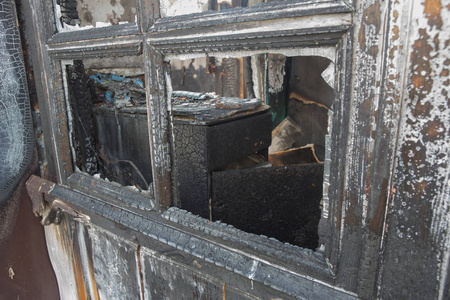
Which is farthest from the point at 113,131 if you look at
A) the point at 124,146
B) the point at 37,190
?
the point at 37,190

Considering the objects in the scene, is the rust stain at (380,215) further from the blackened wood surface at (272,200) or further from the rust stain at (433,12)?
the blackened wood surface at (272,200)

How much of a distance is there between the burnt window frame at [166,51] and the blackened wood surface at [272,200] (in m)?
0.70

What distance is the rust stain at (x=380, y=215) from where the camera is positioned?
0.70 metres

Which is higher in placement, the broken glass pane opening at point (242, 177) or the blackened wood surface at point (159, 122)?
the blackened wood surface at point (159, 122)

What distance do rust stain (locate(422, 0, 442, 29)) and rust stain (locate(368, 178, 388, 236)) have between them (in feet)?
1.09

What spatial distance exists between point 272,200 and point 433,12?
1.49m

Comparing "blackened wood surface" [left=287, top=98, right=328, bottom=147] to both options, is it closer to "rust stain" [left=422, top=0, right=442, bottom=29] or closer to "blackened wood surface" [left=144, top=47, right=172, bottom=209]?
"blackened wood surface" [left=144, top=47, right=172, bottom=209]

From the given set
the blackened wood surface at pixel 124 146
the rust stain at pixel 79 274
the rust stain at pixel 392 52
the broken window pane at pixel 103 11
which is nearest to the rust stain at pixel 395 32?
the rust stain at pixel 392 52

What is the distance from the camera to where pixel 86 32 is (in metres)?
1.28

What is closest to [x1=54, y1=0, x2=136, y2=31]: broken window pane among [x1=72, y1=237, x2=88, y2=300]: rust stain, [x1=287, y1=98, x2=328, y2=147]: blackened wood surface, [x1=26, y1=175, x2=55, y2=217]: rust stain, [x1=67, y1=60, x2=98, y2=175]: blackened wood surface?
[x1=67, y1=60, x2=98, y2=175]: blackened wood surface

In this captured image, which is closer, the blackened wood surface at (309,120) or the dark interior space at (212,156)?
the dark interior space at (212,156)

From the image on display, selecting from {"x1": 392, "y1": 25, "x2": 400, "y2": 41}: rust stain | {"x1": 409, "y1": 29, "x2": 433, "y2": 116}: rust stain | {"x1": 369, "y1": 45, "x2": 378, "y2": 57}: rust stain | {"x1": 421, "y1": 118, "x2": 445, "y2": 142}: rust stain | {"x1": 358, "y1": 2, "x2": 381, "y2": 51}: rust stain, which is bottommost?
{"x1": 421, "y1": 118, "x2": 445, "y2": 142}: rust stain

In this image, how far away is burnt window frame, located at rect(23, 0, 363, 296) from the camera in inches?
28.5

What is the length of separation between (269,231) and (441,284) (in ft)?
4.36
